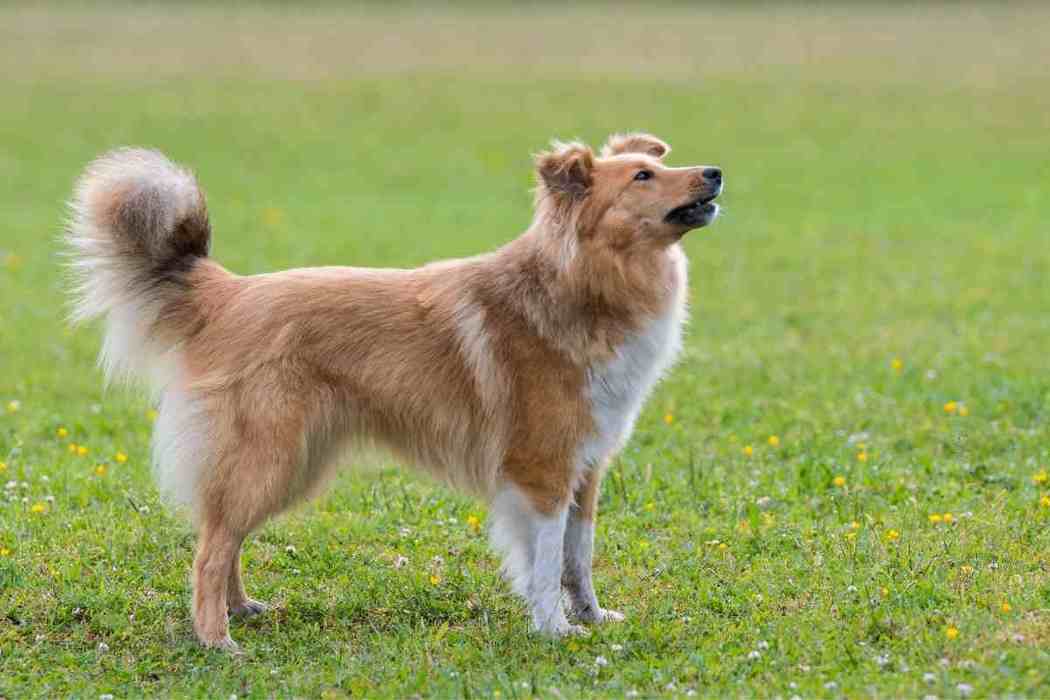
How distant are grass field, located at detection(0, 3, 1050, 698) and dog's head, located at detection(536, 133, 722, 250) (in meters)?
1.69

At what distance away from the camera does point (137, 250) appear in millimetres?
6402

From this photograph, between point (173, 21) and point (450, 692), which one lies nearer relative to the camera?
point (450, 692)

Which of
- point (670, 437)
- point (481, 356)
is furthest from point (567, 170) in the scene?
point (670, 437)

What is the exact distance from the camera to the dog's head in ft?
20.5

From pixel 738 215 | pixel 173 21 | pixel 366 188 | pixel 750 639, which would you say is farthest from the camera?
pixel 173 21

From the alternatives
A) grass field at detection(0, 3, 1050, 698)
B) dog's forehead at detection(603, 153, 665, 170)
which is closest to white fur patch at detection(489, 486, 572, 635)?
grass field at detection(0, 3, 1050, 698)

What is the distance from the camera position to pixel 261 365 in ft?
20.2

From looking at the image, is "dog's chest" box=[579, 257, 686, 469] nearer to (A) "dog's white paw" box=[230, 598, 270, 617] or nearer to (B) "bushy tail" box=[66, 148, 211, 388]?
(A) "dog's white paw" box=[230, 598, 270, 617]

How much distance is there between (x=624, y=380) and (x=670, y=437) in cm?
302

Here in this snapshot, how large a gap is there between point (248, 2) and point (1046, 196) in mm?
30535

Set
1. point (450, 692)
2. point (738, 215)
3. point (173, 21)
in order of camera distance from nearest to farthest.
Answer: point (450, 692), point (738, 215), point (173, 21)

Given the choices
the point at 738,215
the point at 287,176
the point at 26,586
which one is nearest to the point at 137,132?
the point at 287,176

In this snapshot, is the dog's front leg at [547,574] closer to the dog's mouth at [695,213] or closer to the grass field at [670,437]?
the grass field at [670,437]

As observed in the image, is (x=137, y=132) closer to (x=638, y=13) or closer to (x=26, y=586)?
(x=26, y=586)
